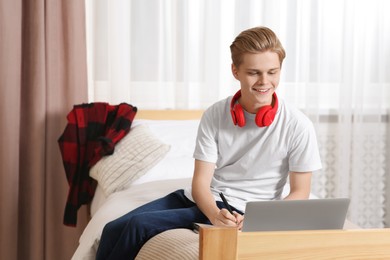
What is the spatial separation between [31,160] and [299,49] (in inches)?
53.7

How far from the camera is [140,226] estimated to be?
5.82ft

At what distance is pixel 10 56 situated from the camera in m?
3.08

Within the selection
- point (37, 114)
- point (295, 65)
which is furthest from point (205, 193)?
point (295, 65)

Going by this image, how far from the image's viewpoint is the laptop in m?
1.35

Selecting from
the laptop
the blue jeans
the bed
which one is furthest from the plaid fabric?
the laptop

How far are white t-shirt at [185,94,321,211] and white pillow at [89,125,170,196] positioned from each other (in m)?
0.66

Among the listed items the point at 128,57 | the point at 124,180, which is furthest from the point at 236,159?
the point at 128,57

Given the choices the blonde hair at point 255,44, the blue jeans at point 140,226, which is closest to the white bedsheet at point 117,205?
the blue jeans at point 140,226

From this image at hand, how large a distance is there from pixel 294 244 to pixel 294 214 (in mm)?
108

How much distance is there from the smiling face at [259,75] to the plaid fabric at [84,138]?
1047mm

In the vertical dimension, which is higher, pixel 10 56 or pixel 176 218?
pixel 10 56

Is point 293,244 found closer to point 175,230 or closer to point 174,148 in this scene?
point 175,230

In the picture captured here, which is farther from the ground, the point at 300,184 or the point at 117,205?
the point at 300,184

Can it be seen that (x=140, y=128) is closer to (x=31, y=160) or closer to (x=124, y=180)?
(x=124, y=180)
